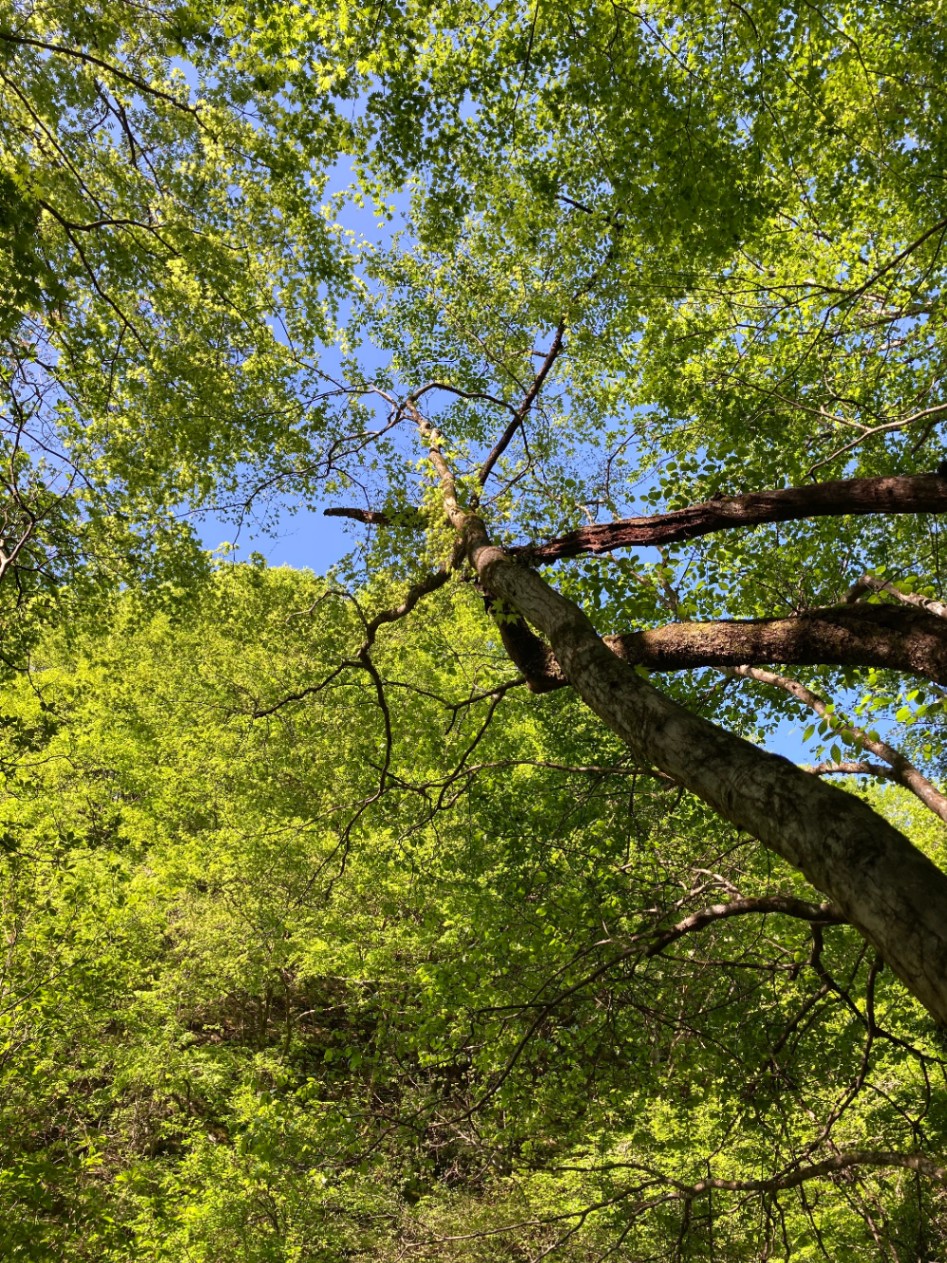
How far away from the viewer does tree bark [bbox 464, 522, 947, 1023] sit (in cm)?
156

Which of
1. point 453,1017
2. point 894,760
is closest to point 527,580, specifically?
point 894,760

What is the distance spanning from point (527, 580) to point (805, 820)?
103 inches

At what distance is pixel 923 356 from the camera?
25.4ft

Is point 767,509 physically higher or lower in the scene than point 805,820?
higher

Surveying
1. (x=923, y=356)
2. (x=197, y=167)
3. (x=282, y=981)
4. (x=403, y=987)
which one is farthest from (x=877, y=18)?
(x=282, y=981)

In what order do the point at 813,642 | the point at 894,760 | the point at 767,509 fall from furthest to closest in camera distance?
the point at 894,760, the point at 767,509, the point at 813,642

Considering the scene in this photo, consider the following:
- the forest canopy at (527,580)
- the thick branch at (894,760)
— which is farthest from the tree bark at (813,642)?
the thick branch at (894,760)

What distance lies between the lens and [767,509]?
374 centimetres

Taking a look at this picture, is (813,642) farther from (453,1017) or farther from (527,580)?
(453,1017)

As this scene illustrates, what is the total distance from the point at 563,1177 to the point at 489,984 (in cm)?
319

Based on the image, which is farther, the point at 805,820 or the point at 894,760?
the point at 894,760

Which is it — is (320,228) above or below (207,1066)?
above

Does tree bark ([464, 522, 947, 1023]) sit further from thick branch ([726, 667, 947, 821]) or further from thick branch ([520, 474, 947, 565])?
thick branch ([726, 667, 947, 821])

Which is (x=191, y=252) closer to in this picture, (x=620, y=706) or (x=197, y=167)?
(x=197, y=167)
